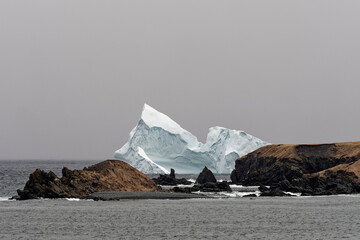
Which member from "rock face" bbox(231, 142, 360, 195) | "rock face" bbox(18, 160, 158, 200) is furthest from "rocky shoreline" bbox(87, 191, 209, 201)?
"rock face" bbox(231, 142, 360, 195)

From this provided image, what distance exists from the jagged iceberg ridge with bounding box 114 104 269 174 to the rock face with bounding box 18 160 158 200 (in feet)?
157

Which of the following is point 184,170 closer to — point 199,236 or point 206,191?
point 206,191

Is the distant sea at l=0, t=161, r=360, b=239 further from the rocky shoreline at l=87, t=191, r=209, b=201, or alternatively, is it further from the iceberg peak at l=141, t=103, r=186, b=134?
the iceberg peak at l=141, t=103, r=186, b=134

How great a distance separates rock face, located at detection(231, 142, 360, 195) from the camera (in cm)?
7406

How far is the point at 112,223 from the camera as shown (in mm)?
40656

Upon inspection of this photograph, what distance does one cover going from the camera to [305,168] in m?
88.9

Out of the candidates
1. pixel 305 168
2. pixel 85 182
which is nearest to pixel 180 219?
pixel 85 182

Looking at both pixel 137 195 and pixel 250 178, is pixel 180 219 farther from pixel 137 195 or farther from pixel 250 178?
pixel 250 178

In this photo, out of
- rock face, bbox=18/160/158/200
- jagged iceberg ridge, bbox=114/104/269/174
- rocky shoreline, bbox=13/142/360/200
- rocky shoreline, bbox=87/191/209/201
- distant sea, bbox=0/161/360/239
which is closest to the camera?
distant sea, bbox=0/161/360/239

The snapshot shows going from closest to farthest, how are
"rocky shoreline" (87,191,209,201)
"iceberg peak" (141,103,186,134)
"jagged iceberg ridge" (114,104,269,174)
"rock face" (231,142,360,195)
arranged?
1. "rocky shoreline" (87,191,209,201)
2. "rock face" (231,142,360,195)
3. "iceberg peak" (141,103,186,134)
4. "jagged iceberg ridge" (114,104,269,174)

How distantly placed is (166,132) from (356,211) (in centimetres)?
7257

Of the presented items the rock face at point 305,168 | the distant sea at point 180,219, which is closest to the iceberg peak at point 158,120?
the rock face at point 305,168

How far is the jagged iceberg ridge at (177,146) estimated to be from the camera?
119312mm

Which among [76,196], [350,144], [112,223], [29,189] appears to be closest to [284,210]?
[112,223]
